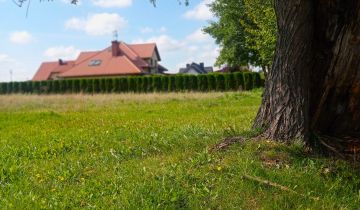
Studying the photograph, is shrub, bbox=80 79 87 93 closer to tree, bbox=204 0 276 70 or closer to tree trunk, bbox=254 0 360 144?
tree, bbox=204 0 276 70

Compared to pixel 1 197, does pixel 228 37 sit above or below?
above

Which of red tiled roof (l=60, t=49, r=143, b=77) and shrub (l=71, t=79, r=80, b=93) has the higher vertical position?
red tiled roof (l=60, t=49, r=143, b=77)

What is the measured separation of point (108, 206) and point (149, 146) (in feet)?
7.75

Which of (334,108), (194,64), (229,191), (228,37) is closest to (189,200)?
(229,191)

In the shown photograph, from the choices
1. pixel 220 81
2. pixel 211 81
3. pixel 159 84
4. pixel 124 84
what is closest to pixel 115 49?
pixel 124 84

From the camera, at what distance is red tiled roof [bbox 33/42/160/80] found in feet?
209

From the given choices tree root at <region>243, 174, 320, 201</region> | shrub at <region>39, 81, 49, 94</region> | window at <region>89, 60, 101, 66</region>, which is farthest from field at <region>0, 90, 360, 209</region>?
window at <region>89, 60, 101, 66</region>

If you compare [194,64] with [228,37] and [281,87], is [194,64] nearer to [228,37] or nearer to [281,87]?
[228,37]

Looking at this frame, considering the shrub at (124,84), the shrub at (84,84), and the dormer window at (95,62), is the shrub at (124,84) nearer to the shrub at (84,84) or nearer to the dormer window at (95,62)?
the shrub at (84,84)

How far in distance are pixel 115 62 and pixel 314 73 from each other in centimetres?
6047

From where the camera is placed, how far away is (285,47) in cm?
575

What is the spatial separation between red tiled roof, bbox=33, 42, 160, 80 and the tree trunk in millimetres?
55989

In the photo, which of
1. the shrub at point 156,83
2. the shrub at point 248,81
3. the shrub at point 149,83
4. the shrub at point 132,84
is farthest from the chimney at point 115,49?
the shrub at point 248,81

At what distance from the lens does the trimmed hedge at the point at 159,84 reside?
133 ft
